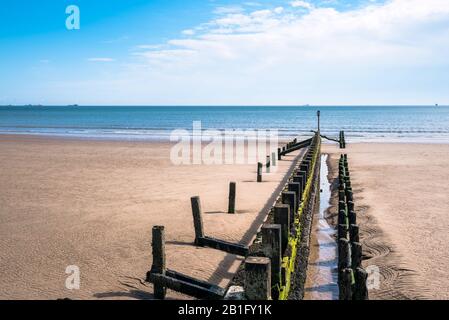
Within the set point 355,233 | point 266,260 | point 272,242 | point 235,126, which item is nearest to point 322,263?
point 355,233

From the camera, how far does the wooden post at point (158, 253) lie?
23.0ft

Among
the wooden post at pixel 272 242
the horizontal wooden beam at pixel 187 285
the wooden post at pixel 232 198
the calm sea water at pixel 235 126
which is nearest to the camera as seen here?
the wooden post at pixel 272 242

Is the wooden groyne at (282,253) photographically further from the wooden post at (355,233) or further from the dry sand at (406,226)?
the dry sand at (406,226)

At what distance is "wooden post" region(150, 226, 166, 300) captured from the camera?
7000mm

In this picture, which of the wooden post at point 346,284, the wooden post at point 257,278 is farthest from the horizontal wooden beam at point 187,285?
the wooden post at point 257,278

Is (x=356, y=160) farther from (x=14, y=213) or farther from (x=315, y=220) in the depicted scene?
(x=14, y=213)

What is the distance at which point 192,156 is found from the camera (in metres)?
29.4

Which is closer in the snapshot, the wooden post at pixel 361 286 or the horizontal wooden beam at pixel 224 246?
the wooden post at pixel 361 286

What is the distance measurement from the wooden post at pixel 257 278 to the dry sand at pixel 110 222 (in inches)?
166

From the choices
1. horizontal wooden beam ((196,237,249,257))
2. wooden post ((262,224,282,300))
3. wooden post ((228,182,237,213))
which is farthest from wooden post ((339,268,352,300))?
wooden post ((228,182,237,213))

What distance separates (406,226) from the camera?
11648 mm

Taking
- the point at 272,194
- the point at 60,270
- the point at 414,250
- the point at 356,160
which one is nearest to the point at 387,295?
the point at 414,250

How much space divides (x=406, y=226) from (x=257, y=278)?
9402mm
